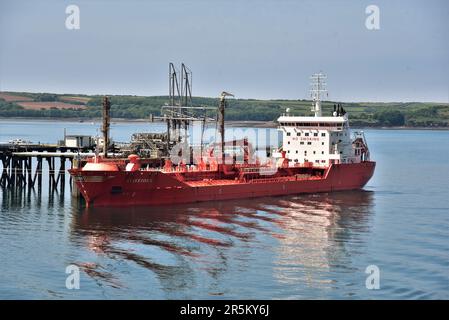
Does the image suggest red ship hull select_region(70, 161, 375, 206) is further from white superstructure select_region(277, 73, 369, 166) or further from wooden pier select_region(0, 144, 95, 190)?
wooden pier select_region(0, 144, 95, 190)

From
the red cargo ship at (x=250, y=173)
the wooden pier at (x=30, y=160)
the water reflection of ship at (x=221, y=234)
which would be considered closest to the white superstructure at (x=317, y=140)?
the red cargo ship at (x=250, y=173)

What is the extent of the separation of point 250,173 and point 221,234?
18774 mm

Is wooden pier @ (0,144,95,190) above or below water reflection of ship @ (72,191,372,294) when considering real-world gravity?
above

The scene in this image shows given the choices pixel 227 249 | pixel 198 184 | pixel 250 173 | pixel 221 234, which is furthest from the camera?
pixel 250 173

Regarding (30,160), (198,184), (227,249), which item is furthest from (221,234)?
(30,160)

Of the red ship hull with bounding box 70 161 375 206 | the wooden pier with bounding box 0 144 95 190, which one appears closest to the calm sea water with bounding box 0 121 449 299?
the red ship hull with bounding box 70 161 375 206

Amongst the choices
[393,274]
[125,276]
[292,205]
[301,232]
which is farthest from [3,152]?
[393,274]

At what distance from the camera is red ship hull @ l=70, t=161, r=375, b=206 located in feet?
166

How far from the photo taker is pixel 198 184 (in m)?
55.9

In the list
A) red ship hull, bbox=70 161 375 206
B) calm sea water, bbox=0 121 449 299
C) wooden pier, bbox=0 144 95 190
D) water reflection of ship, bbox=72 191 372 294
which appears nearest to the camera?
calm sea water, bbox=0 121 449 299

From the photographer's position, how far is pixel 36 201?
5519 centimetres

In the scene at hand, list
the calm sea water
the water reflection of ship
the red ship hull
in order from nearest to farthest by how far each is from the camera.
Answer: the calm sea water → the water reflection of ship → the red ship hull

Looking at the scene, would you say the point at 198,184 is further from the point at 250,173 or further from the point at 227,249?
the point at 227,249
